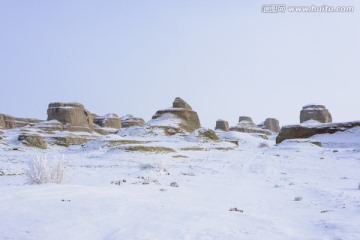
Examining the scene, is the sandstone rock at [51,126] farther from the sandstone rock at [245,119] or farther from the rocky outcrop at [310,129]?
the sandstone rock at [245,119]

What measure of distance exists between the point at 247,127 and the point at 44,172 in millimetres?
127716

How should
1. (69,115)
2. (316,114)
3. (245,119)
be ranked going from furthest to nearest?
(245,119) → (316,114) → (69,115)

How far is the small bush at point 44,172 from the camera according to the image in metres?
9.09

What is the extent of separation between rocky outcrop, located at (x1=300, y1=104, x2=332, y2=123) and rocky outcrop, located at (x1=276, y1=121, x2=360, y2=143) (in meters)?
32.6

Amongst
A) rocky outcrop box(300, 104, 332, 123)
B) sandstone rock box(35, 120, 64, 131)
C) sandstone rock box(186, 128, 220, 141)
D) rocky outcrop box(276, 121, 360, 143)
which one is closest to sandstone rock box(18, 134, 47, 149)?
sandstone rock box(186, 128, 220, 141)

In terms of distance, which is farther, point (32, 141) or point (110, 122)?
point (110, 122)

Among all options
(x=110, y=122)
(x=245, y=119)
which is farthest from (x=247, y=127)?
(x=110, y=122)

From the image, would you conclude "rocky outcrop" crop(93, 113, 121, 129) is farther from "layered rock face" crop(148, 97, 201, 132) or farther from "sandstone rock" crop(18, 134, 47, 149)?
"sandstone rock" crop(18, 134, 47, 149)

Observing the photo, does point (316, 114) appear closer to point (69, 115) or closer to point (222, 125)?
point (222, 125)

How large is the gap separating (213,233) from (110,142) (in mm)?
38864

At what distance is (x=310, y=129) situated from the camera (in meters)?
58.0

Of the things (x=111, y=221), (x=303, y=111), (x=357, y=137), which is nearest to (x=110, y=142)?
(x=357, y=137)

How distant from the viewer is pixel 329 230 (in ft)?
17.3

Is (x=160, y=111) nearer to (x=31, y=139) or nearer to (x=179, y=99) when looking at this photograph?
(x=179, y=99)
